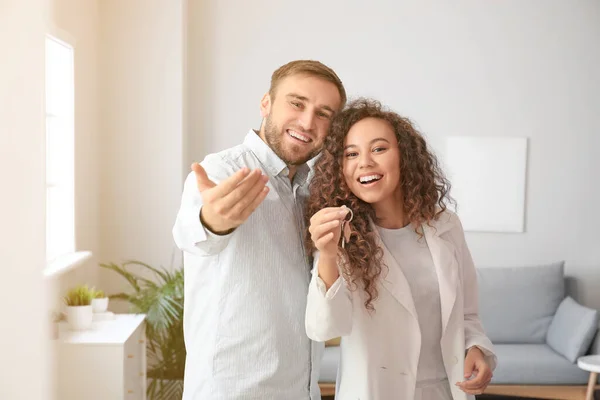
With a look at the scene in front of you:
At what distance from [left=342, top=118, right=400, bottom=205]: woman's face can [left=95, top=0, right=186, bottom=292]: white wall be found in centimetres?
307

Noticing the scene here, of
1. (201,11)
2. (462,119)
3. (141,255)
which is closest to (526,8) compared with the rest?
(462,119)

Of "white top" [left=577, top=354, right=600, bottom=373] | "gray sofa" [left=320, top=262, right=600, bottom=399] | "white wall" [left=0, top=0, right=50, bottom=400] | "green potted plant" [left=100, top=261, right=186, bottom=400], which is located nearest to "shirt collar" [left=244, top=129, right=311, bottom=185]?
"white wall" [left=0, top=0, right=50, bottom=400]

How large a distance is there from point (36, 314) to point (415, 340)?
220 centimetres

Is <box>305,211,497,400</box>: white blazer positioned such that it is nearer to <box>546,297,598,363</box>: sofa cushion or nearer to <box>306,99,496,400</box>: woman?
<box>306,99,496,400</box>: woman

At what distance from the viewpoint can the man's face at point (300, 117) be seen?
1.91m

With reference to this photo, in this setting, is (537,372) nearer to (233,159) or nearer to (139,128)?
(139,128)

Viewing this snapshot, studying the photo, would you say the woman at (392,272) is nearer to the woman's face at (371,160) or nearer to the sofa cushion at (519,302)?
the woman's face at (371,160)

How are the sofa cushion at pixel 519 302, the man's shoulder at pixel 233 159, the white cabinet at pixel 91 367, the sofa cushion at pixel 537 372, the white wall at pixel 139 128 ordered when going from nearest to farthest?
the man's shoulder at pixel 233 159
the white cabinet at pixel 91 367
the sofa cushion at pixel 537 372
the white wall at pixel 139 128
the sofa cushion at pixel 519 302

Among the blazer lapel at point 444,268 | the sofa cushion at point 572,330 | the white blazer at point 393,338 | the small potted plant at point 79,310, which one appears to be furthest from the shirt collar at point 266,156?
the sofa cushion at point 572,330

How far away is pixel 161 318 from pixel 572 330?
2574 mm

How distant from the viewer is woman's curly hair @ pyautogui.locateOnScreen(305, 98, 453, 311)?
71.7 inches

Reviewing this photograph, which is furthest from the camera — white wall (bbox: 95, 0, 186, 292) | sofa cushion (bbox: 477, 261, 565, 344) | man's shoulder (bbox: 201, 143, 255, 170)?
sofa cushion (bbox: 477, 261, 565, 344)

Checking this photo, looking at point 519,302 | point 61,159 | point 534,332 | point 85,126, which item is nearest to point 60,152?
point 61,159

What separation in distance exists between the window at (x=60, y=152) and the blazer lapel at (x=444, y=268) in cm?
269
